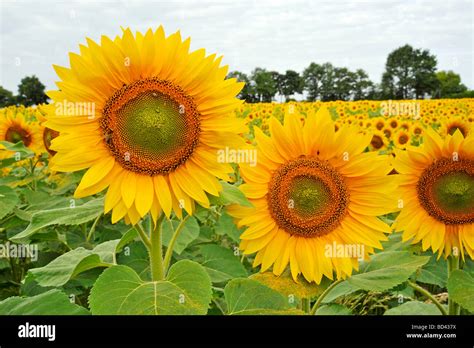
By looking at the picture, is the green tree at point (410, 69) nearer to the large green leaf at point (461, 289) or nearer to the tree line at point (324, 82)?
the tree line at point (324, 82)

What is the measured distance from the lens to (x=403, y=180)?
1.77 m

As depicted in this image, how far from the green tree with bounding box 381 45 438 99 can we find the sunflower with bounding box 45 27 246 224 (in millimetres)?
3879

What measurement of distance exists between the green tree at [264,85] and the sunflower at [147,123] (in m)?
1.03

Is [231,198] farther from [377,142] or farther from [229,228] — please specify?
[377,142]

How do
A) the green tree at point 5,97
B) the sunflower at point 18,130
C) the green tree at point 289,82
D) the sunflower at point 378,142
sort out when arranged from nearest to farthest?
the green tree at point 289,82
the sunflower at point 18,130
the green tree at point 5,97
the sunflower at point 378,142

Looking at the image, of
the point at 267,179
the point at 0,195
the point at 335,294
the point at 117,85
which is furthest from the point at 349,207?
the point at 0,195

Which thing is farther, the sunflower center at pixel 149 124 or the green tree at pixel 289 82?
the green tree at pixel 289 82

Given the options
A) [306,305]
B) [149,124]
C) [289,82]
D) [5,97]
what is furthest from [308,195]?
[5,97]

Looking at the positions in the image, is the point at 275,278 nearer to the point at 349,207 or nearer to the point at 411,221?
the point at 349,207

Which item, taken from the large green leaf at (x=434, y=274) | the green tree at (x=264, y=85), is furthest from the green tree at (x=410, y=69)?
the large green leaf at (x=434, y=274)

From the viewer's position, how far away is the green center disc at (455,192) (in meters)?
1.73

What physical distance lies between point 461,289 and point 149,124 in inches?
42.3

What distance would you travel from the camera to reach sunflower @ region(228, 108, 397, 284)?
1449mm

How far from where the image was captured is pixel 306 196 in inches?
57.1
